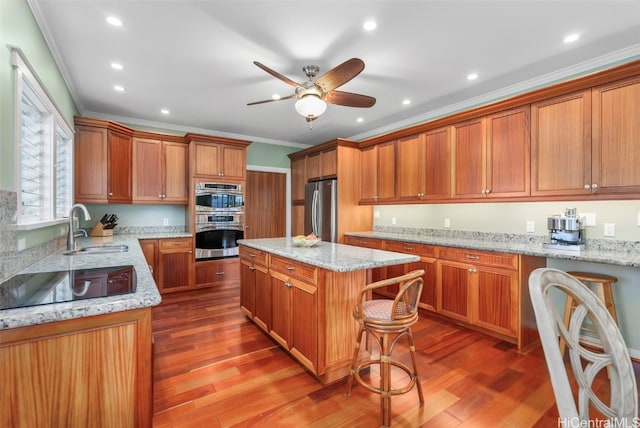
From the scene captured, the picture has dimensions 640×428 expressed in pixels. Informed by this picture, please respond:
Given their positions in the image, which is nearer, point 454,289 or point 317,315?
point 317,315

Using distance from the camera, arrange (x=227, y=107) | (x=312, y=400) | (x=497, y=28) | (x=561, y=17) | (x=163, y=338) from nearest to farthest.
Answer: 1. (x=312, y=400)
2. (x=561, y=17)
3. (x=497, y=28)
4. (x=163, y=338)
5. (x=227, y=107)

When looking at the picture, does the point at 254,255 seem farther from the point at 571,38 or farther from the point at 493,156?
the point at 571,38

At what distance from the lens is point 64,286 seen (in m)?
1.34

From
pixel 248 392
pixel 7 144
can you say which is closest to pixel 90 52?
pixel 7 144

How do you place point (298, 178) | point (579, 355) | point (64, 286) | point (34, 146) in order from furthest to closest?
1. point (298, 178)
2. point (34, 146)
3. point (64, 286)
4. point (579, 355)

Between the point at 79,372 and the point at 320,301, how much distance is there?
4.24ft

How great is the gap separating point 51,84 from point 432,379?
12.9ft

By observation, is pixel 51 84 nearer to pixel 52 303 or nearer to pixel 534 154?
pixel 52 303

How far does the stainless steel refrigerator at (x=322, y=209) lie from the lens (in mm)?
4699

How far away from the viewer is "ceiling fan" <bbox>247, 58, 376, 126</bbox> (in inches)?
87.0

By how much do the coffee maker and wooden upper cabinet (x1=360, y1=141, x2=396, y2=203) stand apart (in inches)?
78.7

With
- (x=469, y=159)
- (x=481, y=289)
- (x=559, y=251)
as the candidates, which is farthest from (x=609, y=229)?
(x=469, y=159)

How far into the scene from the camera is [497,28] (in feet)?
7.45

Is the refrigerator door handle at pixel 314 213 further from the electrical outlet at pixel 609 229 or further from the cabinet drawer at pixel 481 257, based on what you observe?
the electrical outlet at pixel 609 229
